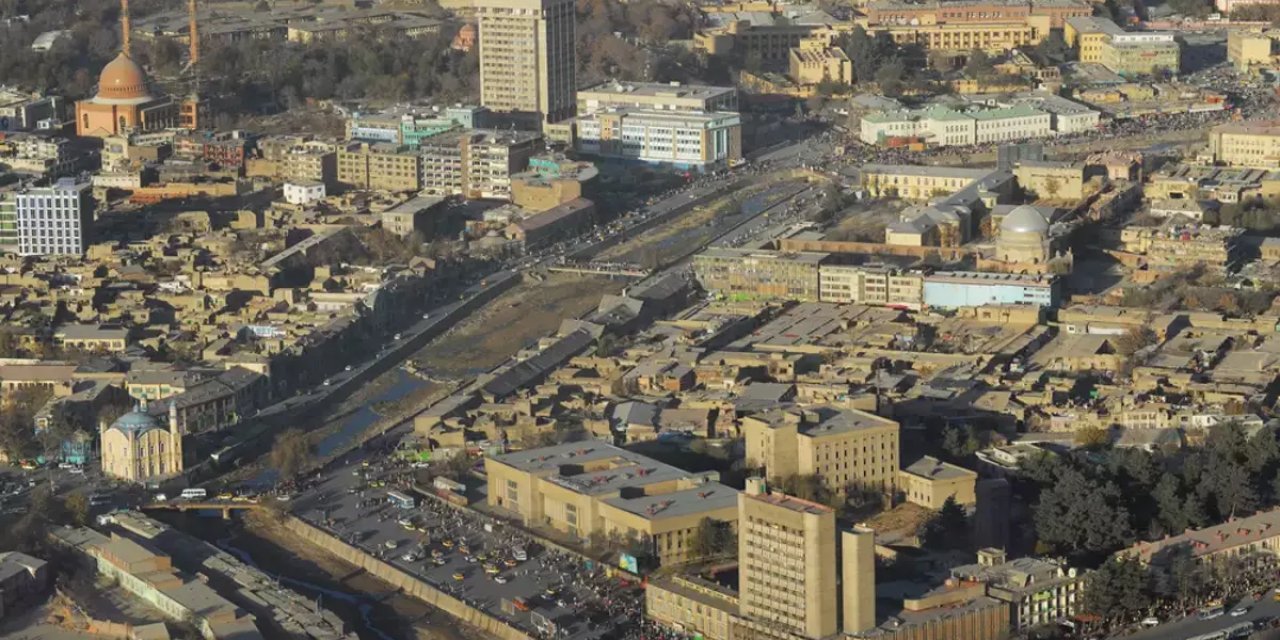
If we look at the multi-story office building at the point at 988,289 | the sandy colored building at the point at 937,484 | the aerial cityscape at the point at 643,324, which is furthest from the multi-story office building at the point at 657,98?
the sandy colored building at the point at 937,484

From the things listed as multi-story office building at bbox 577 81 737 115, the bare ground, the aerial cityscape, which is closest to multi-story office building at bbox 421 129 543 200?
the aerial cityscape

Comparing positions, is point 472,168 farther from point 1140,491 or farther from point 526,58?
point 1140,491

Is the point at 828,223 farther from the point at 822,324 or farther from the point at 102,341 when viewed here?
the point at 102,341

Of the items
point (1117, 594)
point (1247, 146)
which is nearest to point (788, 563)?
point (1117, 594)

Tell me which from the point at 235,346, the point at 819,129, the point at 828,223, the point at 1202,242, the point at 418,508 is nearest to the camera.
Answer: the point at 418,508

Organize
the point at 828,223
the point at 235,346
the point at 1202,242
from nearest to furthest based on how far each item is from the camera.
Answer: the point at 235,346 < the point at 1202,242 < the point at 828,223

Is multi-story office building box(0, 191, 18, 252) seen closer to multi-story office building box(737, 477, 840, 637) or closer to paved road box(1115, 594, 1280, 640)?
multi-story office building box(737, 477, 840, 637)

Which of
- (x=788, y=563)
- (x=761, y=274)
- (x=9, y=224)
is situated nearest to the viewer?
(x=788, y=563)

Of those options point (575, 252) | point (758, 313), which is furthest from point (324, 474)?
point (575, 252)
